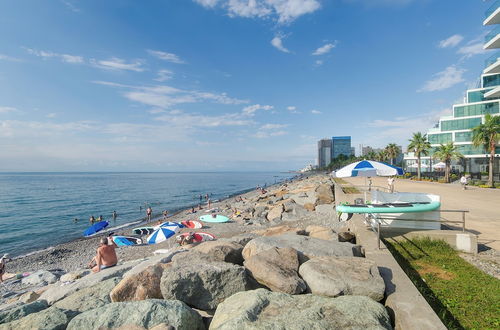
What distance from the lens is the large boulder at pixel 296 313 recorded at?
10.9 feet

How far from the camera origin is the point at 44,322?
3.82 metres

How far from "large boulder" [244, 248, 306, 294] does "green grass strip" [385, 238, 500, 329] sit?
276cm

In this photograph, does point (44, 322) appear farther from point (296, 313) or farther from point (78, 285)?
point (296, 313)

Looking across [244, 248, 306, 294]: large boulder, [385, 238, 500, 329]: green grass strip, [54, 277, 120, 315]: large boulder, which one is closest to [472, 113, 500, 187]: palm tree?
[385, 238, 500, 329]: green grass strip

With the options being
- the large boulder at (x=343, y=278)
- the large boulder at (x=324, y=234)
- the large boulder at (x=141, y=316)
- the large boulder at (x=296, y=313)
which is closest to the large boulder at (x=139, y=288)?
the large boulder at (x=141, y=316)

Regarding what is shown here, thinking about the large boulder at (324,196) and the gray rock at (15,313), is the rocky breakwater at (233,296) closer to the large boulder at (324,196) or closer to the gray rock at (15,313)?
the gray rock at (15,313)

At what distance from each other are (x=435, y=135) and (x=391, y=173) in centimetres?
6121

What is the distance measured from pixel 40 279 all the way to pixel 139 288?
12174 millimetres

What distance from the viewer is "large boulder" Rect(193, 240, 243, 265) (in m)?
6.09

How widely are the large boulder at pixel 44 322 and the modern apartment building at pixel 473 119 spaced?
54.2 meters

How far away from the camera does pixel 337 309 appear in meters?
3.73

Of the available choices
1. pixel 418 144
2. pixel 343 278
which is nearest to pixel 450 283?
pixel 343 278

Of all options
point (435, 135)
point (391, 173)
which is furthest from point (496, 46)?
point (391, 173)

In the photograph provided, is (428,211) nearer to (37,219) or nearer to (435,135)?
(37,219)
